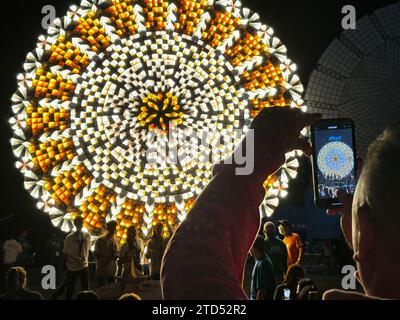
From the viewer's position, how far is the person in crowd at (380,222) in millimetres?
987

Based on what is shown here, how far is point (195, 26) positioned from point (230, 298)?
9239 millimetres

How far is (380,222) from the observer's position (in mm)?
1006

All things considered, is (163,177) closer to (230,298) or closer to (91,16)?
(91,16)

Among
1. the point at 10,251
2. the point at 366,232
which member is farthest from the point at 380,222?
the point at 10,251

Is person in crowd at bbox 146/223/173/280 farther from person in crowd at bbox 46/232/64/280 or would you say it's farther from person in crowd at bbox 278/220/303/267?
person in crowd at bbox 46/232/64/280

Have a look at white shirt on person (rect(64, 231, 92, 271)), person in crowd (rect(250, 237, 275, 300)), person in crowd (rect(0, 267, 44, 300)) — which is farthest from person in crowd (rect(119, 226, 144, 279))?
person in crowd (rect(0, 267, 44, 300))

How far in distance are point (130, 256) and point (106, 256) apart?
505mm

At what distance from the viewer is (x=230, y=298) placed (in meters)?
1.10

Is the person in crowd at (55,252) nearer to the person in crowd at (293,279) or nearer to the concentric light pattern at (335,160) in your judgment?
the person in crowd at (293,279)

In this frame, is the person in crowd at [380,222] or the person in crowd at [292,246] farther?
the person in crowd at [292,246]

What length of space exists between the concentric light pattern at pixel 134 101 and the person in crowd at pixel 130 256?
0.55 meters

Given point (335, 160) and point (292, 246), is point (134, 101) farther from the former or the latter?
point (335, 160)

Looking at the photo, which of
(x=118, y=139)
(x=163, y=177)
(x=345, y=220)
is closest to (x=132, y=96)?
(x=118, y=139)

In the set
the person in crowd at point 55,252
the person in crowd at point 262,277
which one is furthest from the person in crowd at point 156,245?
the person in crowd at point 55,252
